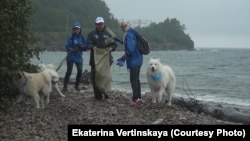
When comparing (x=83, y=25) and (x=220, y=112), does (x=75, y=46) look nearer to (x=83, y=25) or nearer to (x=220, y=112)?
(x=220, y=112)

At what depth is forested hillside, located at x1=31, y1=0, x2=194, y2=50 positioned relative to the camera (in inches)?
3519

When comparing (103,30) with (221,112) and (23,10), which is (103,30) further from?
(221,112)

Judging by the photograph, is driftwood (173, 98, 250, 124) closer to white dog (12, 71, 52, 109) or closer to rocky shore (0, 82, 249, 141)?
rocky shore (0, 82, 249, 141)

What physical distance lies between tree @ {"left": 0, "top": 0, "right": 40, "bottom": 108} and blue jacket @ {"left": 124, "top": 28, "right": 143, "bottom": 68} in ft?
6.30

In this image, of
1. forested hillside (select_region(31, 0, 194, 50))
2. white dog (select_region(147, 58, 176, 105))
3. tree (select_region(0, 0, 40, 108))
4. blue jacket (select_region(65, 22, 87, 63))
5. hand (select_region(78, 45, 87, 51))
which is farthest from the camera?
forested hillside (select_region(31, 0, 194, 50))

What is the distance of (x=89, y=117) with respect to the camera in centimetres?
782


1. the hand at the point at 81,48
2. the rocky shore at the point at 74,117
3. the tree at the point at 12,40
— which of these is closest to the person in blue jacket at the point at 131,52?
the rocky shore at the point at 74,117

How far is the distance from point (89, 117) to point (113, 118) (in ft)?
1.46

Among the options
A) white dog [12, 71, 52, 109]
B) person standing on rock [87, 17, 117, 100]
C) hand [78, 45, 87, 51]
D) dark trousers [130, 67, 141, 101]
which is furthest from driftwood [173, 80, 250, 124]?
white dog [12, 71, 52, 109]

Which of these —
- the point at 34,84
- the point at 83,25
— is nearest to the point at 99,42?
the point at 34,84

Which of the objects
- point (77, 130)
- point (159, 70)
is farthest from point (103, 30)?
point (77, 130)

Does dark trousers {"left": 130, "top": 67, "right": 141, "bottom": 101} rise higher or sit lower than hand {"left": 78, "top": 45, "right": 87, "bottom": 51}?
lower

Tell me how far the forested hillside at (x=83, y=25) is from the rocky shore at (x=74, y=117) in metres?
64.9

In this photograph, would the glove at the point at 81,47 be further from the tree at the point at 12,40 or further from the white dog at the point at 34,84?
the tree at the point at 12,40
